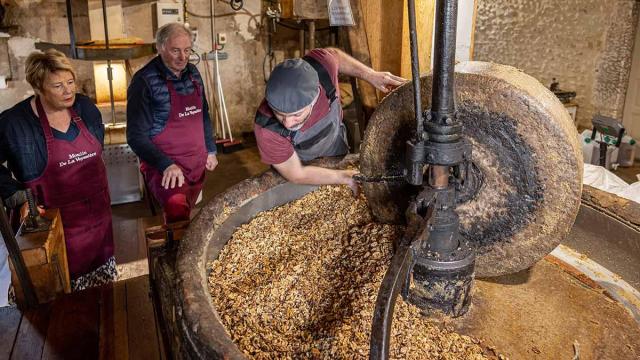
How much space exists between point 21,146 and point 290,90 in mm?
1609

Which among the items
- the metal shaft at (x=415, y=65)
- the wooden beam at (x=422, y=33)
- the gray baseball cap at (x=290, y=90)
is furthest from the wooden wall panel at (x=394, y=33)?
the metal shaft at (x=415, y=65)

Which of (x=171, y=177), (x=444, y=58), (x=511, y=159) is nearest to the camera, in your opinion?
(x=444, y=58)

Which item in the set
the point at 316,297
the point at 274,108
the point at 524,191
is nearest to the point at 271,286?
the point at 316,297

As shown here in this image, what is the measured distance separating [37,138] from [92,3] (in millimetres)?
3560

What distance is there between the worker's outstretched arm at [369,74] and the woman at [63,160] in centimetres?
142

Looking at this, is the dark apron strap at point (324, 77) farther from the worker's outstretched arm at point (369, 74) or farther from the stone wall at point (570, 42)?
the stone wall at point (570, 42)

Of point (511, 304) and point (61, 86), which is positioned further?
point (61, 86)

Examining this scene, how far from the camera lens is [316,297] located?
177 cm

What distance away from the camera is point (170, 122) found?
3.30 m

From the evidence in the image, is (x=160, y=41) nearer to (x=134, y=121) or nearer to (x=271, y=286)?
(x=134, y=121)

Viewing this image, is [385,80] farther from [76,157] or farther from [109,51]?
[109,51]

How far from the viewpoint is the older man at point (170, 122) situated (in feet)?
10.0

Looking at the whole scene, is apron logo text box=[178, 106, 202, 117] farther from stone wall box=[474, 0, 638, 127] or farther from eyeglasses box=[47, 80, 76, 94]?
stone wall box=[474, 0, 638, 127]

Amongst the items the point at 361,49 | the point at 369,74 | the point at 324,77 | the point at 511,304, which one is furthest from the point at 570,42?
the point at 511,304
